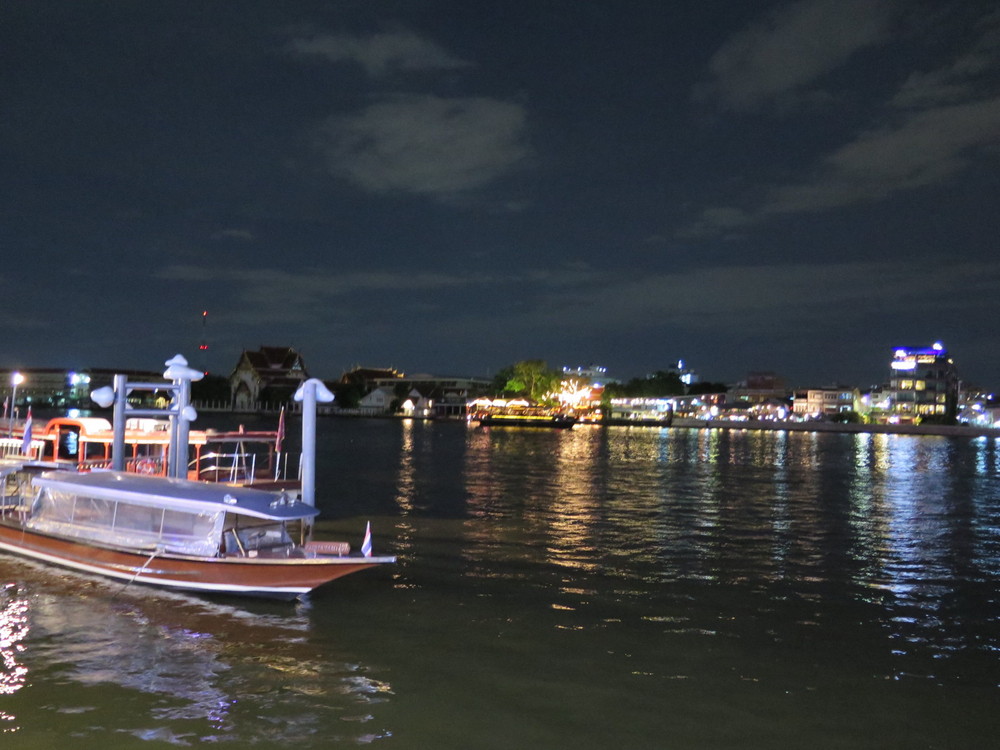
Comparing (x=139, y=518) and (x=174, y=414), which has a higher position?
(x=174, y=414)

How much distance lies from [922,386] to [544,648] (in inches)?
6111

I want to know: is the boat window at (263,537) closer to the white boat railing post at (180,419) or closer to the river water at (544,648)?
the river water at (544,648)

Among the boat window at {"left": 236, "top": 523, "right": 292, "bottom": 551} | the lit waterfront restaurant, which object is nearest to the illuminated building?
the lit waterfront restaurant

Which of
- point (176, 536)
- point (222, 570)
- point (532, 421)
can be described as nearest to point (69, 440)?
point (176, 536)

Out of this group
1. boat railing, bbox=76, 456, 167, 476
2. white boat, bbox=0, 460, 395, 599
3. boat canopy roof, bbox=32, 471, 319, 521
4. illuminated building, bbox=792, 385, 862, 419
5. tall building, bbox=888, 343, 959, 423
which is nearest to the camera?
white boat, bbox=0, 460, 395, 599

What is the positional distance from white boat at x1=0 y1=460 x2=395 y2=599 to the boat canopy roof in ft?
0.07

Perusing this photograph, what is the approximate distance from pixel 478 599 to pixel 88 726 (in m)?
8.15

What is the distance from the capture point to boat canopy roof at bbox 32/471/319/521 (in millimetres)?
15258

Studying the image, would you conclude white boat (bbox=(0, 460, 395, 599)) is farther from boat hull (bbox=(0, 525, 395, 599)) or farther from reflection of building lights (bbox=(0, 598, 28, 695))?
reflection of building lights (bbox=(0, 598, 28, 695))

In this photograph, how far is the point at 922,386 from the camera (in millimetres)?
148500

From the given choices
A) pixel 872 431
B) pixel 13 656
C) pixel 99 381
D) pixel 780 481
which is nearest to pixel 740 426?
pixel 872 431

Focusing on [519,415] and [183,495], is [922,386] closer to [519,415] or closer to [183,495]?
[519,415]

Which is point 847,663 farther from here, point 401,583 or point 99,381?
point 99,381

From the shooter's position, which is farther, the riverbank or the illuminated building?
the illuminated building
